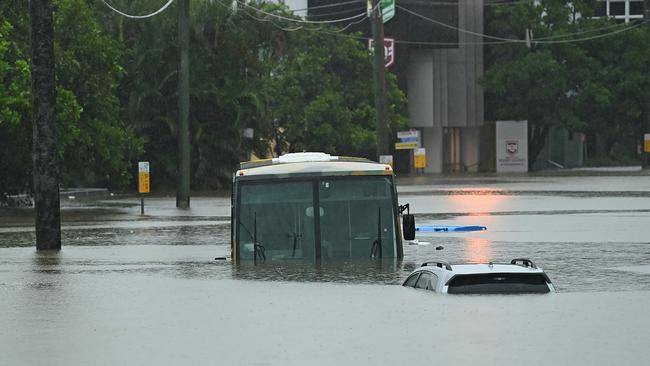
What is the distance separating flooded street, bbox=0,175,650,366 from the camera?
13.1m

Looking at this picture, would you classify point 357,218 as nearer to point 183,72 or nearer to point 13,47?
point 13,47

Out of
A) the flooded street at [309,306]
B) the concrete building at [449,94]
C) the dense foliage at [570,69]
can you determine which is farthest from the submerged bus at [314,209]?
the concrete building at [449,94]

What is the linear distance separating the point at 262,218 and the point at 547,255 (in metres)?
5.35

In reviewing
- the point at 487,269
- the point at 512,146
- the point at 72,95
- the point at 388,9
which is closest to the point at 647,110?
the point at 512,146

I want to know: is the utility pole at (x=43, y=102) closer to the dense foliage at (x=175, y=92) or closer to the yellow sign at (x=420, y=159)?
the dense foliage at (x=175, y=92)

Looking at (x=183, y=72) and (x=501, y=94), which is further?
(x=501, y=94)

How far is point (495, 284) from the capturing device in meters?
17.6

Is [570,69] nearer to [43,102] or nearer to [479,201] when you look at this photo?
[479,201]

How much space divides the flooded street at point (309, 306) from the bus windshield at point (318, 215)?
1.14ft

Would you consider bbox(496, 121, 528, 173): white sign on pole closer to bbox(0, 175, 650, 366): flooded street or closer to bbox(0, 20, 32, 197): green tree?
bbox(0, 20, 32, 197): green tree

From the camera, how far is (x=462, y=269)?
17859 millimetres

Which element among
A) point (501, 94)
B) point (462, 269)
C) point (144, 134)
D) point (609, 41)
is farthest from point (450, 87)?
point (462, 269)

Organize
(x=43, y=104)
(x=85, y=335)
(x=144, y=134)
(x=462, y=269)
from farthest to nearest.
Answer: (x=144, y=134)
(x=43, y=104)
(x=462, y=269)
(x=85, y=335)

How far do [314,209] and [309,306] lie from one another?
497 centimetres
